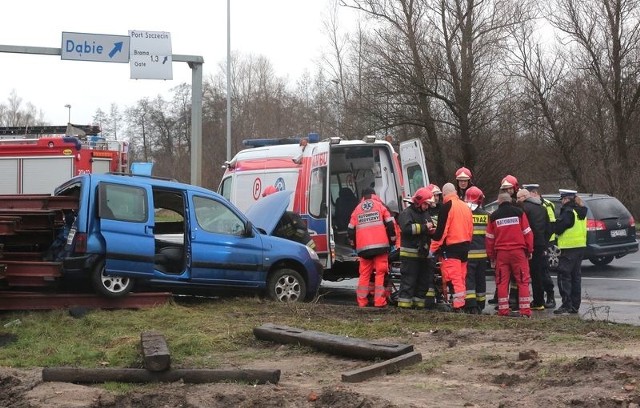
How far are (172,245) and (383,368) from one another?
5.13 meters

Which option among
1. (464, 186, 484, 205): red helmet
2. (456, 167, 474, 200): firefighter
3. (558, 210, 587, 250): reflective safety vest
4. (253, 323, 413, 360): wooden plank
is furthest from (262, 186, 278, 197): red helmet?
(253, 323, 413, 360): wooden plank

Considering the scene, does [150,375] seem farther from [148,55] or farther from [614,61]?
[614,61]

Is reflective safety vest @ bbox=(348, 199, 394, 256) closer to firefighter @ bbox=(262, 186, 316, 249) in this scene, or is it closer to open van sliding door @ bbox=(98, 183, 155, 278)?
firefighter @ bbox=(262, 186, 316, 249)

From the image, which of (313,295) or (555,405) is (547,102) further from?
(555,405)

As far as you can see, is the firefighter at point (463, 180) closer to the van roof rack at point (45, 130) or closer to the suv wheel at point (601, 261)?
the suv wheel at point (601, 261)

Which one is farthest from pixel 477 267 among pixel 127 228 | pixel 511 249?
pixel 127 228

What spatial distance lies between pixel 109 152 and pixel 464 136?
1561cm

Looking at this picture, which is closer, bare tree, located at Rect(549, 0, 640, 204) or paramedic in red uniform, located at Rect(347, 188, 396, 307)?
paramedic in red uniform, located at Rect(347, 188, 396, 307)

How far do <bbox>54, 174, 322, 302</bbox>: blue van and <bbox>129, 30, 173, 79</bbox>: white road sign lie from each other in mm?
6282

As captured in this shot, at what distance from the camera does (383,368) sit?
6711 mm

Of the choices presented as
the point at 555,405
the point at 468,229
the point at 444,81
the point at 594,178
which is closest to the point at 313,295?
the point at 468,229

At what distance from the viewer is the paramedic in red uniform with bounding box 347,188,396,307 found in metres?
11.5

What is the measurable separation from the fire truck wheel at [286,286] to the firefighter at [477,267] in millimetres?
2291

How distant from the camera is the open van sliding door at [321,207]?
12.9 m
